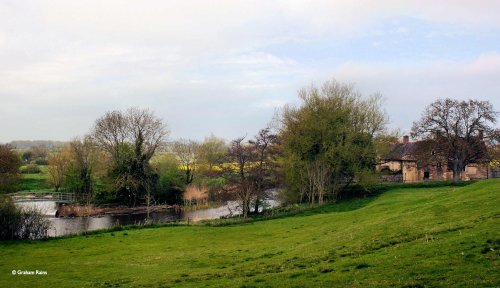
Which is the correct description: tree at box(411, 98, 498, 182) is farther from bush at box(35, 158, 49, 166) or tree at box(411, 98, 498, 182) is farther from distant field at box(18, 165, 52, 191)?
bush at box(35, 158, 49, 166)

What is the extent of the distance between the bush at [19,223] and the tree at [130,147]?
104 feet

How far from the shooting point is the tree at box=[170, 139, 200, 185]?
81488 millimetres

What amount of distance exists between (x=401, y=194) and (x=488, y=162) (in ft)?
63.9

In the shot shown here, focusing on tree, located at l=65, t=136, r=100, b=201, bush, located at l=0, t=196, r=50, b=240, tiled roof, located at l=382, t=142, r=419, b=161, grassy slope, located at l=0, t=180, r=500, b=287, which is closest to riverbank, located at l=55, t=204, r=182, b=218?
tree, located at l=65, t=136, r=100, b=201

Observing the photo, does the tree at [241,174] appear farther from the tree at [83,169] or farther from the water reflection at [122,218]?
the tree at [83,169]

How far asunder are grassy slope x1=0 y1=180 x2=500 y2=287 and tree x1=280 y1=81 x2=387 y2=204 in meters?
15.9

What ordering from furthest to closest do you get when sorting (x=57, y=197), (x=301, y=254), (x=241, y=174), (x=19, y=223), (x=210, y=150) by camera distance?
(x=210, y=150) → (x=57, y=197) → (x=241, y=174) → (x=19, y=223) → (x=301, y=254)

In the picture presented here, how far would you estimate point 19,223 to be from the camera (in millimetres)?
38469

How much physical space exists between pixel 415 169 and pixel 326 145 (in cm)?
2720

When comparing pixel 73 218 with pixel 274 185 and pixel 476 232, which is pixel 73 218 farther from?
pixel 476 232

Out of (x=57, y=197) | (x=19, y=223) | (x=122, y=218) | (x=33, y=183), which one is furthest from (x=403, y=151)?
(x=33, y=183)

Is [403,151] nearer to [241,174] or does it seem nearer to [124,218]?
[241,174]

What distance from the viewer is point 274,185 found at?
5575 cm

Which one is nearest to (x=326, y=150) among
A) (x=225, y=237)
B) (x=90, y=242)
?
(x=225, y=237)
